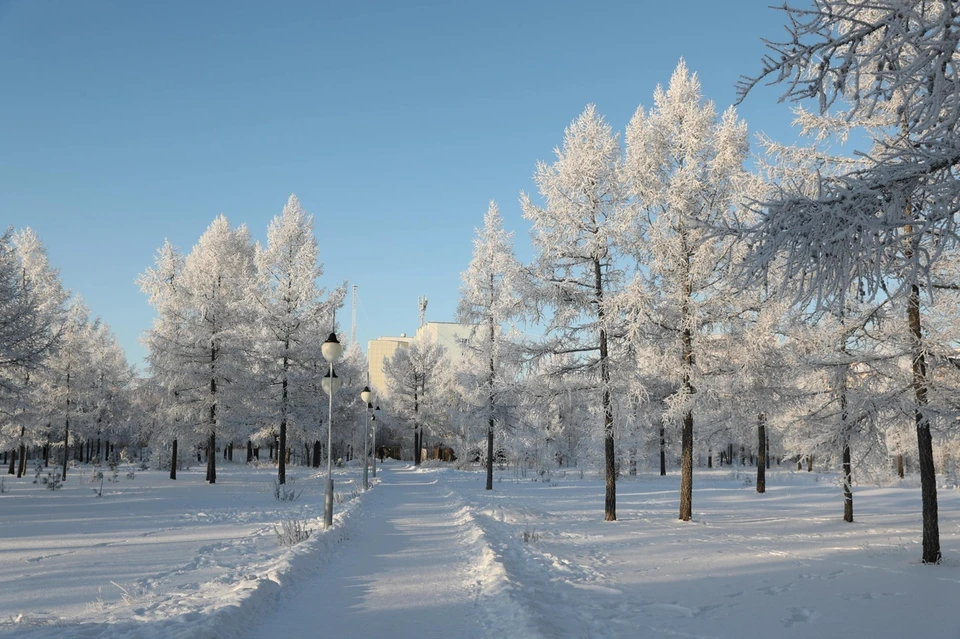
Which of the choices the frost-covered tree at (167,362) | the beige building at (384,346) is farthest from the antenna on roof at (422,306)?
the frost-covered tree at (167,362)

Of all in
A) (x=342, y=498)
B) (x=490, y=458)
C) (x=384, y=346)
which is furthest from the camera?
(x=384, y=346)

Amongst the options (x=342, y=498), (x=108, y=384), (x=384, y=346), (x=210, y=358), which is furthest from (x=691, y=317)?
(x=384, y=346)

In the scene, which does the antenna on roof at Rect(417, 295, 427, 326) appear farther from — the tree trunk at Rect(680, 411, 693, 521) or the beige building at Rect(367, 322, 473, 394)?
the tree trunk at Rect(680, 411, 693, 521)

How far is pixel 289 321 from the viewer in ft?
84.9

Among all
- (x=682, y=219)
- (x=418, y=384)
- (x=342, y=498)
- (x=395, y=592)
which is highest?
(x=682, y=219)

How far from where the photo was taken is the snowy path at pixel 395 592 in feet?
18.5

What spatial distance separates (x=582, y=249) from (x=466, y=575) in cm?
945

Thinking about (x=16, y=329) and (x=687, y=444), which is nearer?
(x=687, y=444)

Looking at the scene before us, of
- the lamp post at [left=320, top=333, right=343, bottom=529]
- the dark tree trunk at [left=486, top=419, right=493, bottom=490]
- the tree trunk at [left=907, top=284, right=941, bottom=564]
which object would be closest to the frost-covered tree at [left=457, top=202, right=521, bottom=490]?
the dark tree trunk at [left=486, top=419, right=493, bottom=490]

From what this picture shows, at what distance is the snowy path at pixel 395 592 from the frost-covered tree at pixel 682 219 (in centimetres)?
632

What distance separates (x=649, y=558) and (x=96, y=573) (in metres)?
8.20

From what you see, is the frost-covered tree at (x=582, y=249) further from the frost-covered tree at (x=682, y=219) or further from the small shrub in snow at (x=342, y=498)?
the small shrub in snow at (x=342, y=498)

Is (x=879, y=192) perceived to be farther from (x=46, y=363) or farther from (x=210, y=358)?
(x=46, y=363)

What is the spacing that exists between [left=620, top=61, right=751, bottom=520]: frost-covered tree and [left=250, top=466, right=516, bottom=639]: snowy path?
20.7 ft
